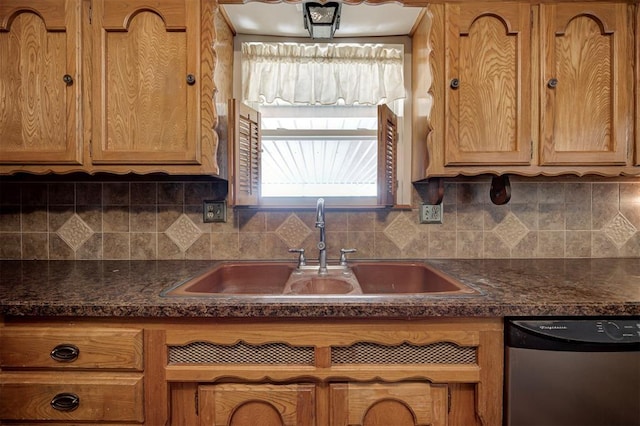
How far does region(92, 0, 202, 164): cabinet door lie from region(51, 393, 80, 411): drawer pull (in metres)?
0.83

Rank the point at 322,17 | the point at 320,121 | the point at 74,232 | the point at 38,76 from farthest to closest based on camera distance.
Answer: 1. the point at 320,121
2. the point at 74,232
3. the point at 322,17
4. the point at 38,76

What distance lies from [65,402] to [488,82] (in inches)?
73.3

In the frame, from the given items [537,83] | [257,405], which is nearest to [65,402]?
[257,405]

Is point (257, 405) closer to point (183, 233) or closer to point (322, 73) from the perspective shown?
point (183, 233)

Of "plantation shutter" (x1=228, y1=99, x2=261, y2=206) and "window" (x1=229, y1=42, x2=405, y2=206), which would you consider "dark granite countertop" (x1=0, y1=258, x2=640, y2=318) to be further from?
"window" (x1=229, y1=42, x2=405, y2=206)

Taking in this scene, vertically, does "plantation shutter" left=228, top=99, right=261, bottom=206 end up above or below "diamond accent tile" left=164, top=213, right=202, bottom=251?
above

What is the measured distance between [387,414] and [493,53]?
141 cm

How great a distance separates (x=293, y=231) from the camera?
1694 millimetres

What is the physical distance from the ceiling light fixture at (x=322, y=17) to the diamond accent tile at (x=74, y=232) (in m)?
1.50

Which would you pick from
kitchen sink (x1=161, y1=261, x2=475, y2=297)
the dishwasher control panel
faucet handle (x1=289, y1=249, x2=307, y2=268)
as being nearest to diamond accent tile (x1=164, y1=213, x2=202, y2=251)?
kitchen sink (x1=161, y1=261, x2=475, y2=297)

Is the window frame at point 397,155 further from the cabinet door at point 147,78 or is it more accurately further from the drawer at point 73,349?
the drawer at point 73,349

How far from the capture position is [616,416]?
934 millimetres

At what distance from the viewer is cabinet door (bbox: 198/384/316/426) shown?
991 millimetres

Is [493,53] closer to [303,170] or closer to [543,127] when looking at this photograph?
[543,127]
